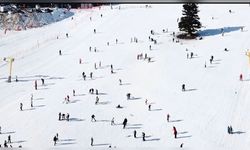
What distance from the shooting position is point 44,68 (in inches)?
2040

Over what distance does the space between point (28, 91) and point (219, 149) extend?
64.8ft

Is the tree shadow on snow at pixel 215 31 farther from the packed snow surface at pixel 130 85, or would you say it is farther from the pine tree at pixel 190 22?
the pine tree at pixel 190 22

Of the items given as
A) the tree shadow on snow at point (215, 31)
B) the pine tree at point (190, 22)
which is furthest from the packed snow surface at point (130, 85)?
the pine tree at point (190, 22)

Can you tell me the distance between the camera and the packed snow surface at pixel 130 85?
3194 centimetres

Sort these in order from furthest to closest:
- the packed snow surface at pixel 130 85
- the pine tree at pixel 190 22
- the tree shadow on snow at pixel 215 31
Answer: the tree shadow on snow at pixel 215 31, the pine tree at pixel 190 22, the packed snow surface at pixel 130 85

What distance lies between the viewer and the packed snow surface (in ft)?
105

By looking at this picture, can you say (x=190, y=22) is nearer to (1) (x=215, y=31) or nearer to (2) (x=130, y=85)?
(1) (x=215, y=31)

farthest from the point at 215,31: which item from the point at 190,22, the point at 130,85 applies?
the point at 130,85

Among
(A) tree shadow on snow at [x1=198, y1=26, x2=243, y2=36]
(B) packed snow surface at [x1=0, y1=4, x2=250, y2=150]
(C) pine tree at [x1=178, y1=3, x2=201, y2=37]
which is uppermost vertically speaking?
(C) pine tree at [x1=178, y1=3, x2=201, y2=37]

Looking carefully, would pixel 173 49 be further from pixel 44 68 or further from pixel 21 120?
pixel 21 120

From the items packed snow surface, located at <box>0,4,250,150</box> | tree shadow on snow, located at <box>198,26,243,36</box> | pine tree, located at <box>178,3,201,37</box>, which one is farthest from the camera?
tree shadow on snow, located at <box>198,26,243,36</box>

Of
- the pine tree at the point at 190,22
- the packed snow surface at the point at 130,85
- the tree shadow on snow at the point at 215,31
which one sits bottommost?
the packed snow surface at the point at 130,85

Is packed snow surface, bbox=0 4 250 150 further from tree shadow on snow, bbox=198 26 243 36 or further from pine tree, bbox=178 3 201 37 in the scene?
pine tree, bbox=178 3 201 37

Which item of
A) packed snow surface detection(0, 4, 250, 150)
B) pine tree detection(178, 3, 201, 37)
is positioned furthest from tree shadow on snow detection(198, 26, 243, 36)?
pine tree detection(178, 3, 201, 37)
